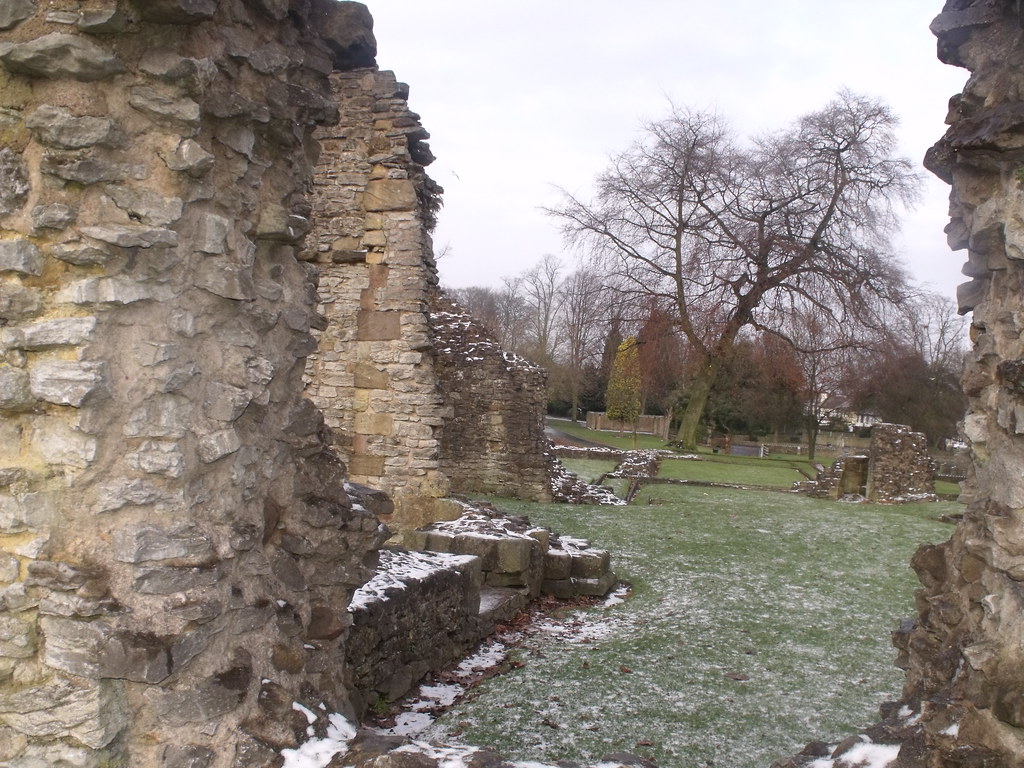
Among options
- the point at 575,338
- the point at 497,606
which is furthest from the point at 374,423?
the point at 575,338

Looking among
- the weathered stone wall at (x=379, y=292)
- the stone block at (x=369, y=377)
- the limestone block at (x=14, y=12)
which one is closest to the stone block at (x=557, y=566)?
the weathered stone wall at (x=379, y=292)

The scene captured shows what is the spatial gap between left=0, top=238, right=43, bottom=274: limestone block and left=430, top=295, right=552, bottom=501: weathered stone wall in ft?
36.9

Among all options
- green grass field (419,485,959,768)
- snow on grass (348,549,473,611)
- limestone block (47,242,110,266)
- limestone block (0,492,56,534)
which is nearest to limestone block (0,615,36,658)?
limestone block (0,492,56,534)

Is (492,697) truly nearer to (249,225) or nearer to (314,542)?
Result: (314,542)

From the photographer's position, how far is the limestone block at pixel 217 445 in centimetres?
292

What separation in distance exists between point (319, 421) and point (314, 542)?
0.53 metres

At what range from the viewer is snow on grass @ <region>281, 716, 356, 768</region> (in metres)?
2.93

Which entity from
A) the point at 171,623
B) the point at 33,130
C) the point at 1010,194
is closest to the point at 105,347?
the point at 33,130

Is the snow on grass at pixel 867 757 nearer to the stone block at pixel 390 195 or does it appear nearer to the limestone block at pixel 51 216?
the limestone block at pixel 51 216

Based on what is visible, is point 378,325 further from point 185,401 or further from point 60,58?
point 60,58

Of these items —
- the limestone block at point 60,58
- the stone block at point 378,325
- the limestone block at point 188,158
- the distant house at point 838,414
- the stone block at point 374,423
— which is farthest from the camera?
the distant house at point 838,414

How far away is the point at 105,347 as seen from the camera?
270 centimetres

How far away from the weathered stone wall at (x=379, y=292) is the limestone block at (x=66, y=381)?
18.7 feet

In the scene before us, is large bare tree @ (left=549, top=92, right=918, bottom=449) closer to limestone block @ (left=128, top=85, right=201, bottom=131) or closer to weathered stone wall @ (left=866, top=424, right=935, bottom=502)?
weathered stone wall @ (left=866, top=424, right=935, bottom=502)
